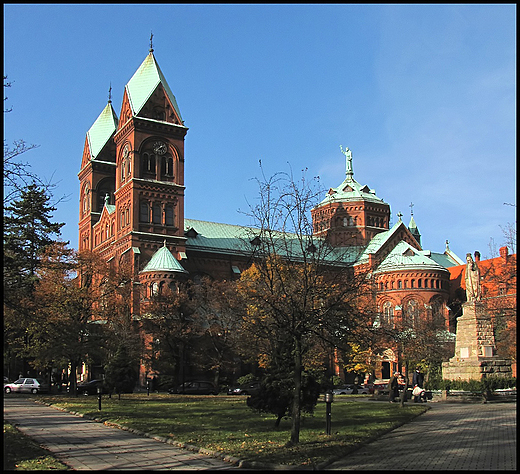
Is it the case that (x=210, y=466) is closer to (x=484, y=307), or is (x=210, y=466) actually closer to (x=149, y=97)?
(x=484, y=307)

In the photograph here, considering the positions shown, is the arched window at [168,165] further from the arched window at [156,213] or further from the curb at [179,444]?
the curb at [179,444]

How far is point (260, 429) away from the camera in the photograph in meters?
19.4

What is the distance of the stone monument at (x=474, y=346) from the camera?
32.5 m

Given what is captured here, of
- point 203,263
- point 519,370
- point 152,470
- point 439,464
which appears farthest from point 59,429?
point 203,263

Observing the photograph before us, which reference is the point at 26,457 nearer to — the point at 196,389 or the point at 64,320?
the point at 64,320

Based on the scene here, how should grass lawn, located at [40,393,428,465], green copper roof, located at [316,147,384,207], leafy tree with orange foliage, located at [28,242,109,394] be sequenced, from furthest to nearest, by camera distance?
1. green copper roof, located at [316,147,384,207]
2. leafy tree with orange foliage, located at [28,242,109,394]
3. grass lawn, located at [40,393,428,465]

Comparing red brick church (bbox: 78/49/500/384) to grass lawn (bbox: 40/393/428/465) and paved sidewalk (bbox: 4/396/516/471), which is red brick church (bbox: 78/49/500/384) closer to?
grass lawn (bbox: 40/393/428/465)

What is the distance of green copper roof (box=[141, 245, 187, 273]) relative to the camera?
58.8 meters

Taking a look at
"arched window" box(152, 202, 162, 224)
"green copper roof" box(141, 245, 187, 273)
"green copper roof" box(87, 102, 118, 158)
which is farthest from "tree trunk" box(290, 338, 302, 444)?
"green copper roof" box(87, 102, 118, 158)

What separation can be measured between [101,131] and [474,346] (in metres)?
56.6

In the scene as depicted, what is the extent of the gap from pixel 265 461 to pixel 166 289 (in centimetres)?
4318

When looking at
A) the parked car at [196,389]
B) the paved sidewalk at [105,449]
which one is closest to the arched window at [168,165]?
the parked car at [196,389]

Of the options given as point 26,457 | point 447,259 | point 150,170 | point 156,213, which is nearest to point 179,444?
point 26,457

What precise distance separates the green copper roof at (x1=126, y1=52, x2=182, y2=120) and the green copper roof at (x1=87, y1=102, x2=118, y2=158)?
11.1m
